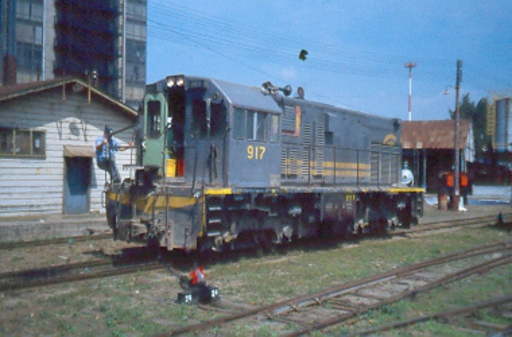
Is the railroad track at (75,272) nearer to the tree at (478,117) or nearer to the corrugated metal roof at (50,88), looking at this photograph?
the corrugated metal roof at (50,88)

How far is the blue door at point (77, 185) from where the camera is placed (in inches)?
695

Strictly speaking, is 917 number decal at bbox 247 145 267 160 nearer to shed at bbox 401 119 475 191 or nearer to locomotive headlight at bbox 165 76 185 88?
locomotive headlight at bbox 165 76 185 88

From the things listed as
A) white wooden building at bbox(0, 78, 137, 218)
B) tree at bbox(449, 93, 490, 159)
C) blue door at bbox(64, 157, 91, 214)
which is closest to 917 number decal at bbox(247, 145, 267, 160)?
white wooden building at bbox(0, 78, 137, 218)

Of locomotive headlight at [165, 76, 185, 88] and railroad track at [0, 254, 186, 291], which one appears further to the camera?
locomotive headlight at [165, 76, 185, 88]

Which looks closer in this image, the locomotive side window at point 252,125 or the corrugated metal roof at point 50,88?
the locomotive side window at point 252,125

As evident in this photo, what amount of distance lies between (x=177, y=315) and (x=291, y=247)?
22.0 ft

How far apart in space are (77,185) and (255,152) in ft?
31.4

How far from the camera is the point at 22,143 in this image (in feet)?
53.8

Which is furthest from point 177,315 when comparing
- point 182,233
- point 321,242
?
point 321,242

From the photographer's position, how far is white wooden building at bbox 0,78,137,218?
16078 mm

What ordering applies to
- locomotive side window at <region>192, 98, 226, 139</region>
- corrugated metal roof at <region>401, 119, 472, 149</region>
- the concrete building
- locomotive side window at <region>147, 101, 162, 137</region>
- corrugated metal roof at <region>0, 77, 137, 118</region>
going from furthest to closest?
the concrete building
corrugated metal roof at <region>401, 119, 472, 149</region>
corrugated metal roof at <region>0, 77, 137, 118</region>
locomotive side window at <region>147, 101, 162, 137</region>
locomotive side window at <region>192, 98, 226, 139</region>

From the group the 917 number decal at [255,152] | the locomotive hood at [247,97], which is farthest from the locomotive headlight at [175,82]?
the 917 number decal at [255,152]

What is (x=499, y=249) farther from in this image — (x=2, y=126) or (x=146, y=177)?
(x=2, y=126)

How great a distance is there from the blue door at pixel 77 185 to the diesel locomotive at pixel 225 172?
760 centimetres
